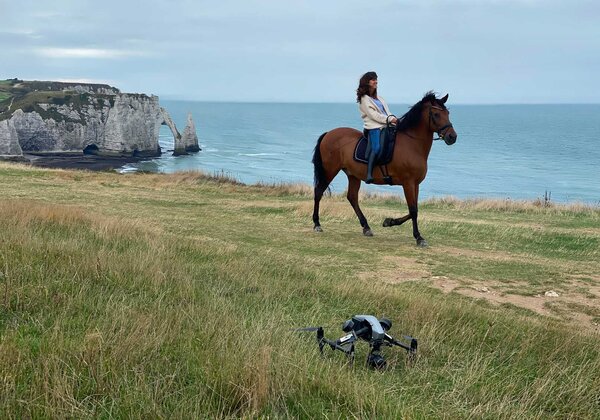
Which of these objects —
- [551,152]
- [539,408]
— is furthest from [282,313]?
[551,152]

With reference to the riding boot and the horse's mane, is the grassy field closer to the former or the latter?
the riding boot

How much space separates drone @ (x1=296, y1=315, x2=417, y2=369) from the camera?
13.2 ft

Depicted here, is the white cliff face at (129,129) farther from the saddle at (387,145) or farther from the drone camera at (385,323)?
the drone camera at (385,323)

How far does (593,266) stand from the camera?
10344 mm

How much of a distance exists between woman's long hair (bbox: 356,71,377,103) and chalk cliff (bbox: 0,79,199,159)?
270 feet

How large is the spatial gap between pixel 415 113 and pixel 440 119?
22.3 inches

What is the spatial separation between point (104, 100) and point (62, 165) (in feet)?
73.9

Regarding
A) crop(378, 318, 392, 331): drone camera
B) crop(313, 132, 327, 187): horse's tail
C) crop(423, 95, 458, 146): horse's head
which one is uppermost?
crop(423, 95, 458, 146): horse's head

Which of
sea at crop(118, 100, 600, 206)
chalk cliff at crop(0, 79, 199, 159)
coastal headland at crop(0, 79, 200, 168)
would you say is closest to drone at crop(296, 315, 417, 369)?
sea at crop(118, 100, 600, 206)

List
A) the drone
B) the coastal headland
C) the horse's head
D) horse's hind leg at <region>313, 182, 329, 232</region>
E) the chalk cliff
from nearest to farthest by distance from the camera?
the drone → the horse's head → horse's hind leg at <region>313, 182, 329, 232</region> → the coastal headland → the chalk cliff

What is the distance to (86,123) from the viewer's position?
90812 millimetres

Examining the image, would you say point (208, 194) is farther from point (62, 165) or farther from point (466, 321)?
point (62, 165)

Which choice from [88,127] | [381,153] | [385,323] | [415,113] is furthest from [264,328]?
[88,127]

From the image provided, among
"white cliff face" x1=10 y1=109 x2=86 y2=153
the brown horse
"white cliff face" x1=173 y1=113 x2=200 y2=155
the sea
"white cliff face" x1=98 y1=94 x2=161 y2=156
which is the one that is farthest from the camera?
"white cliff face" x1=173 y1=113 x2=200 y2=155
